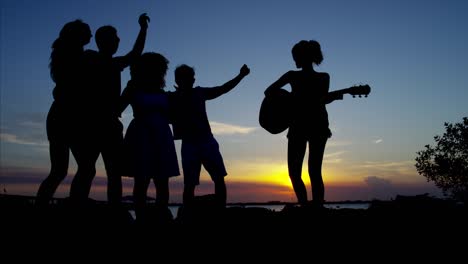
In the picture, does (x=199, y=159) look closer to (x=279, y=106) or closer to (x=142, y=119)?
(x=142, y=119)

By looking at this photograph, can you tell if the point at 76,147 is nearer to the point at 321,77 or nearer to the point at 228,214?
the point at 228,214

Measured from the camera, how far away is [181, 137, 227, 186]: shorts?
652 centimetres

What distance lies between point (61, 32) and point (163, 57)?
1.44 meters

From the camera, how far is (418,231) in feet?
15.1

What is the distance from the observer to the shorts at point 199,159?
21.4 feet

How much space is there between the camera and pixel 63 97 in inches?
203

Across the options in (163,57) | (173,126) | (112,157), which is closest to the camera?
(112,157)

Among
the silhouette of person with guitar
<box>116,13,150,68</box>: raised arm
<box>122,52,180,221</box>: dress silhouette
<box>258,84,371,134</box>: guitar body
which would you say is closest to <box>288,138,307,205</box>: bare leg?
the silhouette of person with guitar

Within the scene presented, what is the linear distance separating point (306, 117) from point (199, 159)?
6.43 ft

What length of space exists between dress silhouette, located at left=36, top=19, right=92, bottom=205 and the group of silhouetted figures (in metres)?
0.01

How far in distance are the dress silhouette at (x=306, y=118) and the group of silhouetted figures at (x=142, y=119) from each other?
2 cm

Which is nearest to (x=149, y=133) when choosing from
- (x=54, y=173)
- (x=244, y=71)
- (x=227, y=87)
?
(x=54, y=173)

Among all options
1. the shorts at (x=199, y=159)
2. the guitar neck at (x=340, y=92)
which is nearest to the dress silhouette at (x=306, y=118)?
the guitar neck at (x=340, y=92)

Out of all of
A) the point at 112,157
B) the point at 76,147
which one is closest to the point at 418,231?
the point at 112,157
